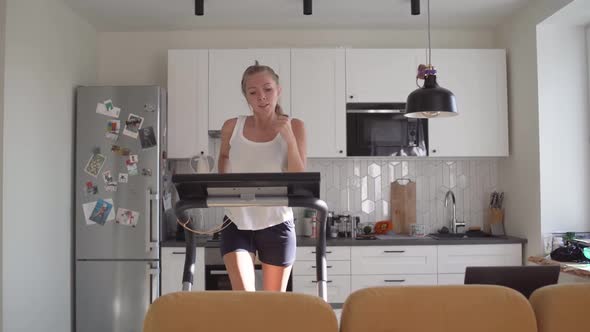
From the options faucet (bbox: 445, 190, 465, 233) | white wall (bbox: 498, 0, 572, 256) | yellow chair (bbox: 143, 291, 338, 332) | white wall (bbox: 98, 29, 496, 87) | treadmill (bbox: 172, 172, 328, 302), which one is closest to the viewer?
yellow chair (bbox: 143, 291, 338, 332)

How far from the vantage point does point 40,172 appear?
3438mm

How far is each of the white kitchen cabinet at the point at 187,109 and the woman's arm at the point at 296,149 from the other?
2.07 m

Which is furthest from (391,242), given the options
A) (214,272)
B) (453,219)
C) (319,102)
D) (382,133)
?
(214,272)

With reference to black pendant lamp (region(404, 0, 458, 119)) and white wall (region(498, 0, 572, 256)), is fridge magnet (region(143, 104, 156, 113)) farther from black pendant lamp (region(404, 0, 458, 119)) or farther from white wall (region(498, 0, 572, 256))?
white wall (region(498, 0, 572, 256))

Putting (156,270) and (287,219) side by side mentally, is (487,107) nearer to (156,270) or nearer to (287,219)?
(287,219)

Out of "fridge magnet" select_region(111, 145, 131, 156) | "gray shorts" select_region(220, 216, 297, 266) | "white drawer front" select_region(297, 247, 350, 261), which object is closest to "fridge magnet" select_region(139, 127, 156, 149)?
"fridge magnet" select_region(111, 145, 131, 156)

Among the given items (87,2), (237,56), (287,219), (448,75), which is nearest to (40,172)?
(87,2)

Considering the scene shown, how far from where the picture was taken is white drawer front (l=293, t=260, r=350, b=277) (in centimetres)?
390

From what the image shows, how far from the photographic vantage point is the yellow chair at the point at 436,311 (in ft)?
4.37

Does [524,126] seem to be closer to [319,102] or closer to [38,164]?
[319,102]

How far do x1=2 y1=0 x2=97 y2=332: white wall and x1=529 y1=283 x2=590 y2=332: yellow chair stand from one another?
9.67 feet

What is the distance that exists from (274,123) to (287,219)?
0.45 m

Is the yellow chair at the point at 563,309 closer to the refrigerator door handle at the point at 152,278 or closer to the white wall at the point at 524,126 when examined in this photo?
the white wall at the point at 524,126

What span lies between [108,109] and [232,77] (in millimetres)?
1016
